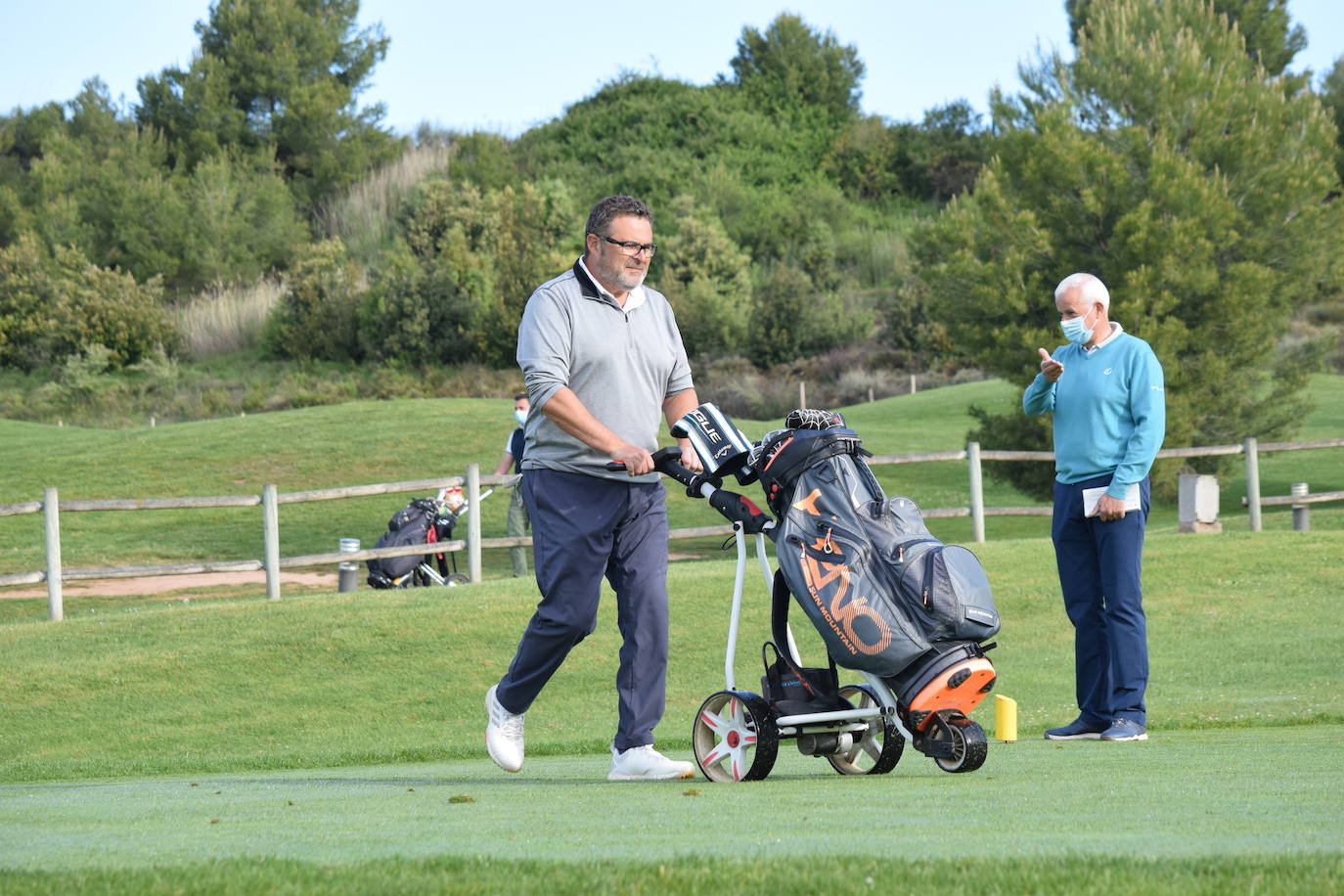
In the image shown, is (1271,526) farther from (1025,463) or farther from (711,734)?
(711,734)

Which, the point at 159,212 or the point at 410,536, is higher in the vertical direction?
the point at 159,212

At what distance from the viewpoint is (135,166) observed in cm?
6034

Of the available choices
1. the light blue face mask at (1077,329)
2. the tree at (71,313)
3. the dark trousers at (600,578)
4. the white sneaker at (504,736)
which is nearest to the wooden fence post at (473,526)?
the light blue face mask at (1077,329)

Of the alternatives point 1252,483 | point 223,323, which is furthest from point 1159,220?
point 223,323

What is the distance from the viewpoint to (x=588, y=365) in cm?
562

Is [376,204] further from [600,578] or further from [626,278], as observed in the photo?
[600,578]

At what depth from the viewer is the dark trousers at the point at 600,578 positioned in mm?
5531

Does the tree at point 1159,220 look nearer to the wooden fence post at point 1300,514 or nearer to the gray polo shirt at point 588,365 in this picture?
the wooden fence post at point 1300,514

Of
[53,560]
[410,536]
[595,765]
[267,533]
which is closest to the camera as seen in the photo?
[595,765]

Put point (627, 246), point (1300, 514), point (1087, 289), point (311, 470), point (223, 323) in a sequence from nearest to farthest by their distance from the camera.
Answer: point (627, 246) → point (1087, 289) → point (1300, 514) → point (311, 470) → point (223, 323)

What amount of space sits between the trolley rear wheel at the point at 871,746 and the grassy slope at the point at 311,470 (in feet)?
49.4

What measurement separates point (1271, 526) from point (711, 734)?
60.8ft

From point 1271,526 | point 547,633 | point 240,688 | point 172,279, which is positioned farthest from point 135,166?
point 547,633

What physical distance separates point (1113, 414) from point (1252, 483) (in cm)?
1324
